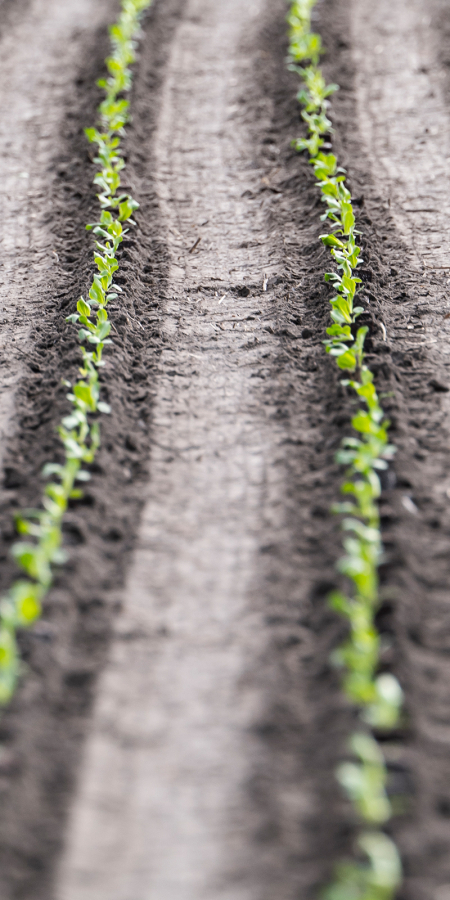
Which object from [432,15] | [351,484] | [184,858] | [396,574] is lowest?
[184,858]

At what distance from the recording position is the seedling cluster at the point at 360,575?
1907 mm

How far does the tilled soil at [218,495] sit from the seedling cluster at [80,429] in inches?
3.6

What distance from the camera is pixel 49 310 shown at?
4.29 metres

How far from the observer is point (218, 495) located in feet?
10.5

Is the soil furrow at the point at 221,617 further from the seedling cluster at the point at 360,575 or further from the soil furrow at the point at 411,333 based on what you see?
the soil furrow at the point at 411,333

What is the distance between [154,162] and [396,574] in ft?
12.8

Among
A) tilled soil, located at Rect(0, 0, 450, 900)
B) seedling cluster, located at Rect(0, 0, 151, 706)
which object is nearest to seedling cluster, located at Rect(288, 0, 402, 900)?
tilled soil, located at Rect(0, 0, 450, 900)

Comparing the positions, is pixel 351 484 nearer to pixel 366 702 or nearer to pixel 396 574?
pixel 396 574

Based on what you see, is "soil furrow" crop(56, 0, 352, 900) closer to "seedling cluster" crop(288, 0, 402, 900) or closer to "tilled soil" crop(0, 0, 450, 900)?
"tilled soil" crop(0, 0, 450, 900)

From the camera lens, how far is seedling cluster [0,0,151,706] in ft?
8.03

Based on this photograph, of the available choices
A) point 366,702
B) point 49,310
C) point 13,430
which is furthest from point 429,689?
point 49,310

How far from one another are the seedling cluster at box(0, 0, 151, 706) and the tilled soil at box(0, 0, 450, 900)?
92mm

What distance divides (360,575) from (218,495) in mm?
882

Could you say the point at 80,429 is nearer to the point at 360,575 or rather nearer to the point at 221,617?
the point at 221,617
